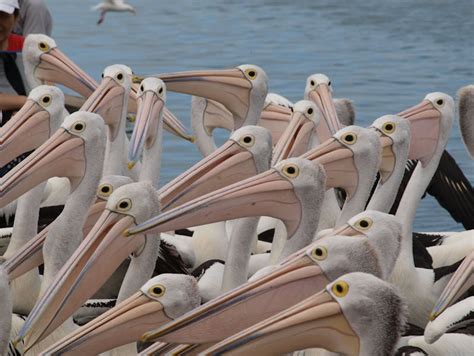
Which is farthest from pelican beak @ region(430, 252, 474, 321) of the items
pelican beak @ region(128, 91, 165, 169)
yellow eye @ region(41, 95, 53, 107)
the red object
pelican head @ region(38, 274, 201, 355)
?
the red object

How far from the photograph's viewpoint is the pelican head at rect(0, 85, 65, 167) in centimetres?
591

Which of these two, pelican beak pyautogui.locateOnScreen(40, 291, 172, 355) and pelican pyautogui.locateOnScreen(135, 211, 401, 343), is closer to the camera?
pelican pyautogui.locateOnScreen(135, 211, 401, 343)

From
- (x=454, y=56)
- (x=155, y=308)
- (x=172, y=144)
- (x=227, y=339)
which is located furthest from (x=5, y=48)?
(x=454, y=56)

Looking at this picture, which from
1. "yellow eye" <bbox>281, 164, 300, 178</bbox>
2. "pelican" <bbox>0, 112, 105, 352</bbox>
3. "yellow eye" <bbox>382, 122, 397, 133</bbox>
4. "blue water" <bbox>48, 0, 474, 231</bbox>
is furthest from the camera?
"blue water" <bbox>48, 0, 474, 231</bbox>

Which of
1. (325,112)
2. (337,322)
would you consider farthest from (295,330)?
(325,112)

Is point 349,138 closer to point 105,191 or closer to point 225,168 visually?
point 225,168

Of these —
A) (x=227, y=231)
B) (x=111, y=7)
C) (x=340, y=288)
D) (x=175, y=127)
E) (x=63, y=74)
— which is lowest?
(x=111, y=7)

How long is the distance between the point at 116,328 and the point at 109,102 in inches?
92.1

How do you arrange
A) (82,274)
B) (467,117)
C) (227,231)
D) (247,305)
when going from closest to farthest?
(247,305) → (82,274) → (227,231) → (467,117)

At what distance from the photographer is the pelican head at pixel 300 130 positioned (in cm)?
611

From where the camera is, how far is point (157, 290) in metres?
4.34

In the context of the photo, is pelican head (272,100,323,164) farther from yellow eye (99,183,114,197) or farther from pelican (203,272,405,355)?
pelican (203,272,405,355)

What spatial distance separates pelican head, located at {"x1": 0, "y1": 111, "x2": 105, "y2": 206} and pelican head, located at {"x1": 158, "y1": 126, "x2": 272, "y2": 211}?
31 cm

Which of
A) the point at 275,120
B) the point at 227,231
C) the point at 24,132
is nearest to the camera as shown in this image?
the point at 24,132
